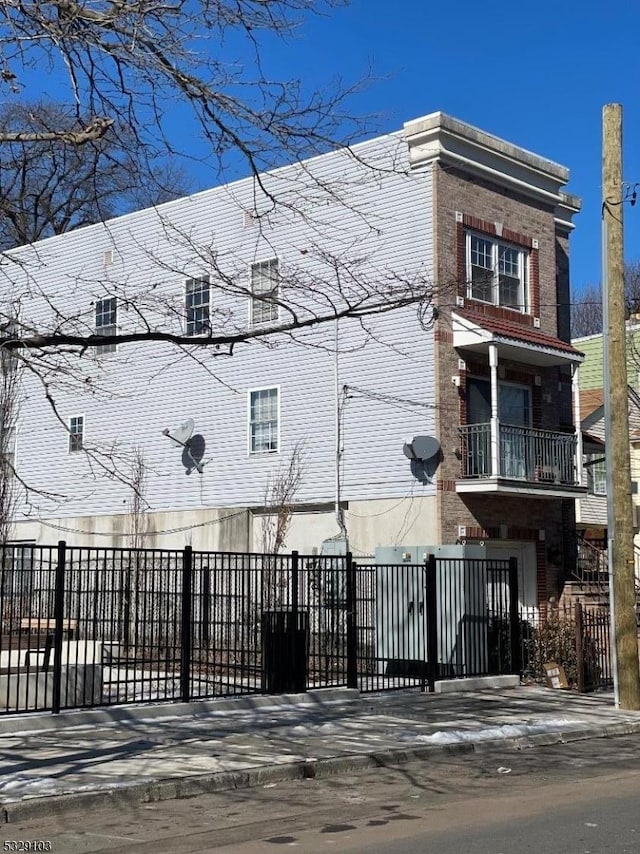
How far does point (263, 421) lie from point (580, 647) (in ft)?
34.1

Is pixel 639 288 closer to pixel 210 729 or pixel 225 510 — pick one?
pixel 225 510

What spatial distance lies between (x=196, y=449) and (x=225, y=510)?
1910mm

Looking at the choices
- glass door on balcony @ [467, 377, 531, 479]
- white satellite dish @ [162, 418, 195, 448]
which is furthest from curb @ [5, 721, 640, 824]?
white satellite dish @ [162, 418, 195, 448]

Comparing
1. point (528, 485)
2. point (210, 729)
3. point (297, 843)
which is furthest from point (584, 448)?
point (297, 843)

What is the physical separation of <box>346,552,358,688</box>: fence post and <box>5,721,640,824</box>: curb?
13.0 ft

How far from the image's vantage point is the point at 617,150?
17469mm

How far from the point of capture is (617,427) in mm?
16812

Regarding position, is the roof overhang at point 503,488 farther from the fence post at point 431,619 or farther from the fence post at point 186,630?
the fence post at point 186,630

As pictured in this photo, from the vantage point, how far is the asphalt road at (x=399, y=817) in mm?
7867

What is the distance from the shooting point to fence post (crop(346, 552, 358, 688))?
17.2 m

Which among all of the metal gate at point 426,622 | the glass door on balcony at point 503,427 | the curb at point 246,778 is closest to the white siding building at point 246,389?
the glass door on balcony at point 503,427

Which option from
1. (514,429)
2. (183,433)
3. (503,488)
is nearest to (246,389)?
(183,433)

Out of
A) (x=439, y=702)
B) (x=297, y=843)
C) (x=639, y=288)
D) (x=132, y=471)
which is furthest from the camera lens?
(x=639, y=288)

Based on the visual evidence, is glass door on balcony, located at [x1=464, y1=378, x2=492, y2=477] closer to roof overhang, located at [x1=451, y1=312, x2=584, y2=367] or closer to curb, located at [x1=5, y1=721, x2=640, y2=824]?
roof overhang, located at [x1=451, y1=312, x2=584, y2=367]
